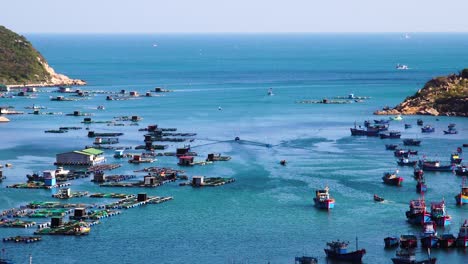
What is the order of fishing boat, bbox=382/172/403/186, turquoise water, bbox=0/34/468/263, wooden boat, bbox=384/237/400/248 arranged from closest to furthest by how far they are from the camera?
wooden boat, bbox=384/237/400/248, turquoise water, bbox=0/34/468/263, fishing boat, bbox=382/172/403/186

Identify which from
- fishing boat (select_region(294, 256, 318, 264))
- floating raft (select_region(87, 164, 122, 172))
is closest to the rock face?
floating raft (select_region(87, 164, 122, 172))

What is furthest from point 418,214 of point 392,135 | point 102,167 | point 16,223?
point 392,135

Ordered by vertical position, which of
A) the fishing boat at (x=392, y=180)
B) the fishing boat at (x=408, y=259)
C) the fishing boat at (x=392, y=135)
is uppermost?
the fishing boat at (x=392, y=135)

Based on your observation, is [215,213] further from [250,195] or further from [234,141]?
[234,141]

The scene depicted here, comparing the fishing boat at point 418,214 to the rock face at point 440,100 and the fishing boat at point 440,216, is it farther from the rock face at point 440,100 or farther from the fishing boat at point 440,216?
the rock face at point 440,100

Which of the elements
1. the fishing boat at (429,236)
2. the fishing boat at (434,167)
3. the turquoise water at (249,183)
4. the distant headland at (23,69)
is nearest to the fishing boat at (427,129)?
the turquoise water at (249,183)

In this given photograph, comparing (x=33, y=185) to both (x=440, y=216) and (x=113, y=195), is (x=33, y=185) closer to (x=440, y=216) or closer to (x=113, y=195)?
(x=113, y=195)

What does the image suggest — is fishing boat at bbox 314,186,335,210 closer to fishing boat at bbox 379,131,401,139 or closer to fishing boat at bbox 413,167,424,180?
fishing boat at bbox 413,167,424,180
